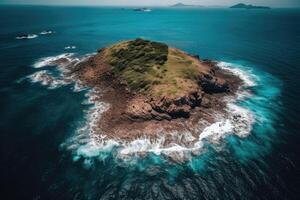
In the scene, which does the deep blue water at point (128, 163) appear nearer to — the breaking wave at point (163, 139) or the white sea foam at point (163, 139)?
the breaking wave at point (163, 139)

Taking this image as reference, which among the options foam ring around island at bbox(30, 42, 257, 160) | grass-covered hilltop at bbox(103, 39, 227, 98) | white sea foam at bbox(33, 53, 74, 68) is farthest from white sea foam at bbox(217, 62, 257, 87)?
white sea foam at bbox(33, 53, 74, 68)

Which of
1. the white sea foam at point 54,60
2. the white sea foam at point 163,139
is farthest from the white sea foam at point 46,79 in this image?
the white sea foam at point 163,139

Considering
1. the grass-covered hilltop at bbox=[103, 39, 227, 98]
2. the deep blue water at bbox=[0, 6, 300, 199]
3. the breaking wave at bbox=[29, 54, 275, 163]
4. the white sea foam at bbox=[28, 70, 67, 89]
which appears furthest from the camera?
the white sea foam at bbox=[28, 70, 67, 89]

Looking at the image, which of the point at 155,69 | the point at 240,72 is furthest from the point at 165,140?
the point at 240,72

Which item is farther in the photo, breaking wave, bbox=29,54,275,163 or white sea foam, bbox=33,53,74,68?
white sea foam, bbox=33,53,74,68

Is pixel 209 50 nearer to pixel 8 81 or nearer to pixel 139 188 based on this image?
pixel 8 81

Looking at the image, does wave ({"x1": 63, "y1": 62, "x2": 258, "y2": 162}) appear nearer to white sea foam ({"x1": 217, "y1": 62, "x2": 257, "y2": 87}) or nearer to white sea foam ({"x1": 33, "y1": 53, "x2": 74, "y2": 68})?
white sea foam ({"x1": 217, "y1": 62, "x2": 257, "y2": 87})

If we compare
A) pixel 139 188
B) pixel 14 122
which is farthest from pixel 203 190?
pixel 14 122

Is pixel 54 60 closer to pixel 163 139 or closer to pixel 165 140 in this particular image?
pixel 163 139
